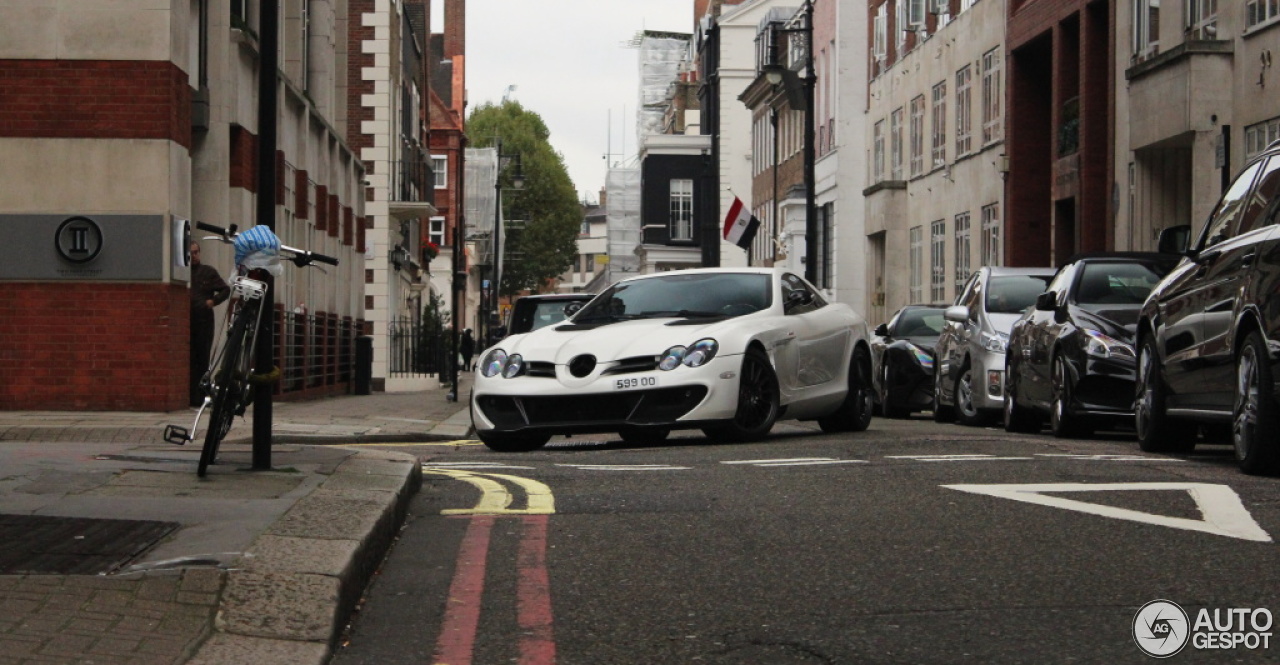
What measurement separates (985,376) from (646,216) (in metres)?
82.5

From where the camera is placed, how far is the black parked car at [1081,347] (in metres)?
14.5

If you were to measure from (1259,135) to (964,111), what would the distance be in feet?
57.4

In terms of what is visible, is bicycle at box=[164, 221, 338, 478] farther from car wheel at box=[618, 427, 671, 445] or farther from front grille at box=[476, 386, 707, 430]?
car wheel at box=[618, 427, 671, 445]

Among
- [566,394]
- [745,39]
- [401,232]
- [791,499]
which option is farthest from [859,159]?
[791,499]

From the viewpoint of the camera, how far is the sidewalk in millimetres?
4902

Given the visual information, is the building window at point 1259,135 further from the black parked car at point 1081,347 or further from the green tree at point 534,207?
the green tree at point 534,207

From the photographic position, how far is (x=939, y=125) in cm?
4462

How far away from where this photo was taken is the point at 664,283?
49.3ft

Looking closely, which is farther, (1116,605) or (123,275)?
(123,275)

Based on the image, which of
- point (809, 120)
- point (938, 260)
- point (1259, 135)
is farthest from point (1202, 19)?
point (938, 260)

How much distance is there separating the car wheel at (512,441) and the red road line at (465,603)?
5741 mm

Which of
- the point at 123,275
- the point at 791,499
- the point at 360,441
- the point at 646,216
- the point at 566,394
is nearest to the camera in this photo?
the point at 791,499

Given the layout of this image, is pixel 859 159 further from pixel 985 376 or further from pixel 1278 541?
pixel 1278 541

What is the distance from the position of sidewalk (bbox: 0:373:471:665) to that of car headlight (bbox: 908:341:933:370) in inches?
525
